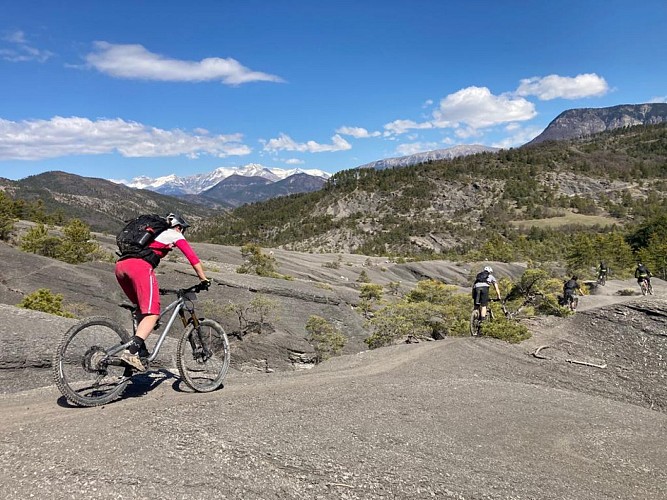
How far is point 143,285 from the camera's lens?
19.2 feet

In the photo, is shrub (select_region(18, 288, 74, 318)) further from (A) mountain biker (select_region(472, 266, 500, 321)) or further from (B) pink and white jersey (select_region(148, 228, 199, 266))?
(A) mountain biker (select_region(472, 266, 500, 321))

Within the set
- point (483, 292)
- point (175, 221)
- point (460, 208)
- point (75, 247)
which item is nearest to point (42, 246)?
point (75, 247)

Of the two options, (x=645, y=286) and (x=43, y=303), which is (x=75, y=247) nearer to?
(x=43, y=303)

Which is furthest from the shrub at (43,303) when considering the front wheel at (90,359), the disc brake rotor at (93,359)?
the disc brake rotor at (93,359)

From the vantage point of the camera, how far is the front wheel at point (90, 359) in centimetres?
541

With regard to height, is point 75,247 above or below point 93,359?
above

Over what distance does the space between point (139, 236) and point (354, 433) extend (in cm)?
368

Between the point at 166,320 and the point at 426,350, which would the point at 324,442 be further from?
the point at 426,350

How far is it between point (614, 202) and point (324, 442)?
190913 millimetres

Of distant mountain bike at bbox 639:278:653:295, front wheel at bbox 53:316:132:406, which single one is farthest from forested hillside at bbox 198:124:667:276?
front wheel at bbox 53:316:132:406

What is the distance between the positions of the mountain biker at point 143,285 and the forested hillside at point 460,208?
346 feet

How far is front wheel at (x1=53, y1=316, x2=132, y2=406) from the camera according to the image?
213 inches

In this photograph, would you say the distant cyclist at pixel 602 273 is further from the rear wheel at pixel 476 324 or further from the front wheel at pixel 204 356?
the front wheel at pixel 204 356

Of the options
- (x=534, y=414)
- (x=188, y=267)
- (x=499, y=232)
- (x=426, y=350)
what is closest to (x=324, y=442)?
(x=534, y=414)
